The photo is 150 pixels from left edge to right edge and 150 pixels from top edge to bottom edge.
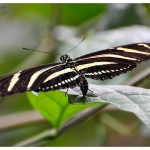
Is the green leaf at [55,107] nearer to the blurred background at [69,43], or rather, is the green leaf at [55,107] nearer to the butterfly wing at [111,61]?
the butterfly wing at [111,61]

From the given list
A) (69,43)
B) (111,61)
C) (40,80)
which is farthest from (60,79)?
(69,43)

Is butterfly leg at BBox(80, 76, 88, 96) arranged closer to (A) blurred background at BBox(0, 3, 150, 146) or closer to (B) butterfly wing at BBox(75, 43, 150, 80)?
(B) butterfly wing at BBox(75, 43, 150, 80)

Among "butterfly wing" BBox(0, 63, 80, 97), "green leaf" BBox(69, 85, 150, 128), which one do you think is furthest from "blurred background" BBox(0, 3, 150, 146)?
"green leaf" BBox(69, 85, 150, 128)

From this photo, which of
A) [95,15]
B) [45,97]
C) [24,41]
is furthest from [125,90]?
[24,41]

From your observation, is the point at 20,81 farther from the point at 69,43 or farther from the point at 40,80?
the point at 69,43

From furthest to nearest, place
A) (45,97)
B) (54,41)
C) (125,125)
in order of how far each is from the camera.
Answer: (54,41) < (125,125) < (45,97)

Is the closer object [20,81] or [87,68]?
[20,81]

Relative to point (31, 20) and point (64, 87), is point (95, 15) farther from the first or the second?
point (64, 87)
